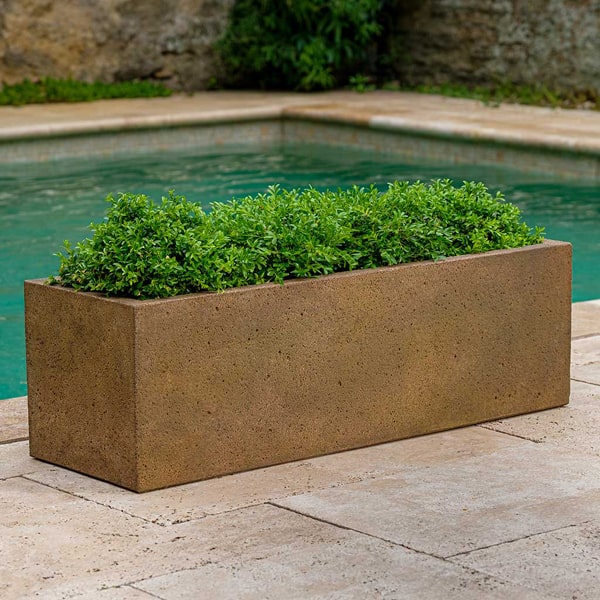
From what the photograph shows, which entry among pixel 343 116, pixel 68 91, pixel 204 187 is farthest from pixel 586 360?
pixel 68 91

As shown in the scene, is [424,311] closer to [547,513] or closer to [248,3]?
[547,513]

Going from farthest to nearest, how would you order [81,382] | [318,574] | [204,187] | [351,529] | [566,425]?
[204,187], [566,425], [81,382], [351,529], [318,574]

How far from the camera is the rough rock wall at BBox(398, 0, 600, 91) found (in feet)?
44.4

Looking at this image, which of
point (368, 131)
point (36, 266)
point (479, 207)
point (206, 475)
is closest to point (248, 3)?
point (368, 131)

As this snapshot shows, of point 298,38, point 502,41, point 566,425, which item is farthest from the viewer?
point 298,38

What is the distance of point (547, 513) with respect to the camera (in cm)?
380

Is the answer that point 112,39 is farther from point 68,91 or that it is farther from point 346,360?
point 346,360

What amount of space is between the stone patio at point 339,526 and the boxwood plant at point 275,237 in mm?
637

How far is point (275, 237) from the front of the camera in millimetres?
4309

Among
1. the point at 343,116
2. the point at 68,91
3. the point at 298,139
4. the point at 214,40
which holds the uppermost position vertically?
the point at 214,40

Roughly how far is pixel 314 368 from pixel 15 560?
1.23m

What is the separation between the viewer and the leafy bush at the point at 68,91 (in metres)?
13.9

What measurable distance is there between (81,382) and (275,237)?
793 millimetres

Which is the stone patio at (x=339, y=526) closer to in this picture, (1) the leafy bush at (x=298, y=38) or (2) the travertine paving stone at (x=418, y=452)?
(2) the travertine paving stone at (x=418, y=452)
